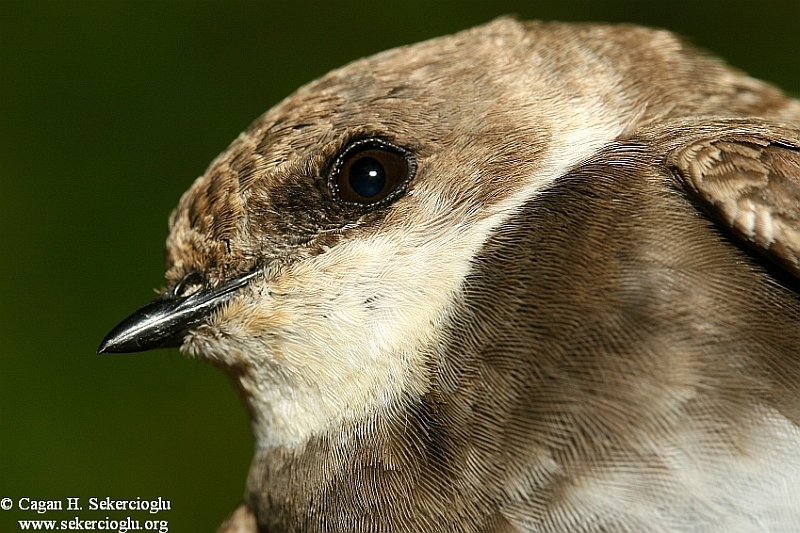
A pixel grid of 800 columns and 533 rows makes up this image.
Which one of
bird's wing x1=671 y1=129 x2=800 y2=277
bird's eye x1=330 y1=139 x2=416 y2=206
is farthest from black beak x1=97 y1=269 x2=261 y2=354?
bird's wing x1=671 y1=129 x2=800 y2=277

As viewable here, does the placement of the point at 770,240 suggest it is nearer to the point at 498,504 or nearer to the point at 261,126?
the point at 498,504

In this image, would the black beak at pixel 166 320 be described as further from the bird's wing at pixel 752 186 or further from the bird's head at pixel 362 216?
the bird's wing at pixel 752 186

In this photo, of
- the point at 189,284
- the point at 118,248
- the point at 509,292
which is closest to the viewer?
the point at 509,292

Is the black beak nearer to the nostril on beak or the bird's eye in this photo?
the nostril on beak

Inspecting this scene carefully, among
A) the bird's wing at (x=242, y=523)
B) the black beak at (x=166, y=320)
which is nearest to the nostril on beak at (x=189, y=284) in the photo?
the black beak at (x=166, y=320)

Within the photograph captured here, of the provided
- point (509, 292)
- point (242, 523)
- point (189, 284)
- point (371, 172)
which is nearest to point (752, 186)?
point (509, 292)

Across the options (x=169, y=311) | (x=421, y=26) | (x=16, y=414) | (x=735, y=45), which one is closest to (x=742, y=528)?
(x=169, y=311)

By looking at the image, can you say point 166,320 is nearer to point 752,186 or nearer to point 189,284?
point 189,284
